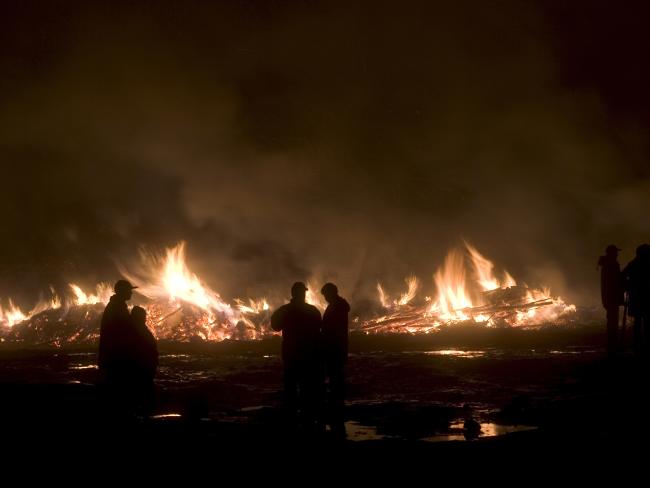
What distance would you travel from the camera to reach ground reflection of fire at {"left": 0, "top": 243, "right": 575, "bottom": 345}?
37.7m

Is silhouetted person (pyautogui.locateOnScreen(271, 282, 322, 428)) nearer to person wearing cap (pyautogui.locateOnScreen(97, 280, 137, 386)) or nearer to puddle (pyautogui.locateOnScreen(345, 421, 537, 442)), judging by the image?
puddle (pyautogui.locateOnScreen(345, 421, 537, 442))

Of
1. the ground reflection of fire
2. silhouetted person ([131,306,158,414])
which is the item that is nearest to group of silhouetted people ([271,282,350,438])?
silhouetted person ([131,306,158,414])

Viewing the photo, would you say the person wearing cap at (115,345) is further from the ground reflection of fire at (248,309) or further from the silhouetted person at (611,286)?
the ground reflection of fire at (248,309)

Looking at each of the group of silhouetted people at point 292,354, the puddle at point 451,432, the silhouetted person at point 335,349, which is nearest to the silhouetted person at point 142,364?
the group of silhouetted people at point 292,354

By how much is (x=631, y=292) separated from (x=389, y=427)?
273 inches

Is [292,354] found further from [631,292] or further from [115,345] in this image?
[631,292]

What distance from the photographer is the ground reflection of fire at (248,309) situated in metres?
37.7

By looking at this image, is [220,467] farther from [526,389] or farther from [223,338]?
[223,338]

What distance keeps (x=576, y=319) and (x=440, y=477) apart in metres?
36.3

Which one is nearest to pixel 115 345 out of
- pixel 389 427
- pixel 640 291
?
pixel 389 427

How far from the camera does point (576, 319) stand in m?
38.2

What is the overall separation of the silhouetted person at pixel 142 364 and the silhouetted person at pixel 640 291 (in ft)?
29.9

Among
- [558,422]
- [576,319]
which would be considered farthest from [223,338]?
[558,422]

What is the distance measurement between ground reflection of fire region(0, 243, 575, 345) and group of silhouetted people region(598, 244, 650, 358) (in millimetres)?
23047
